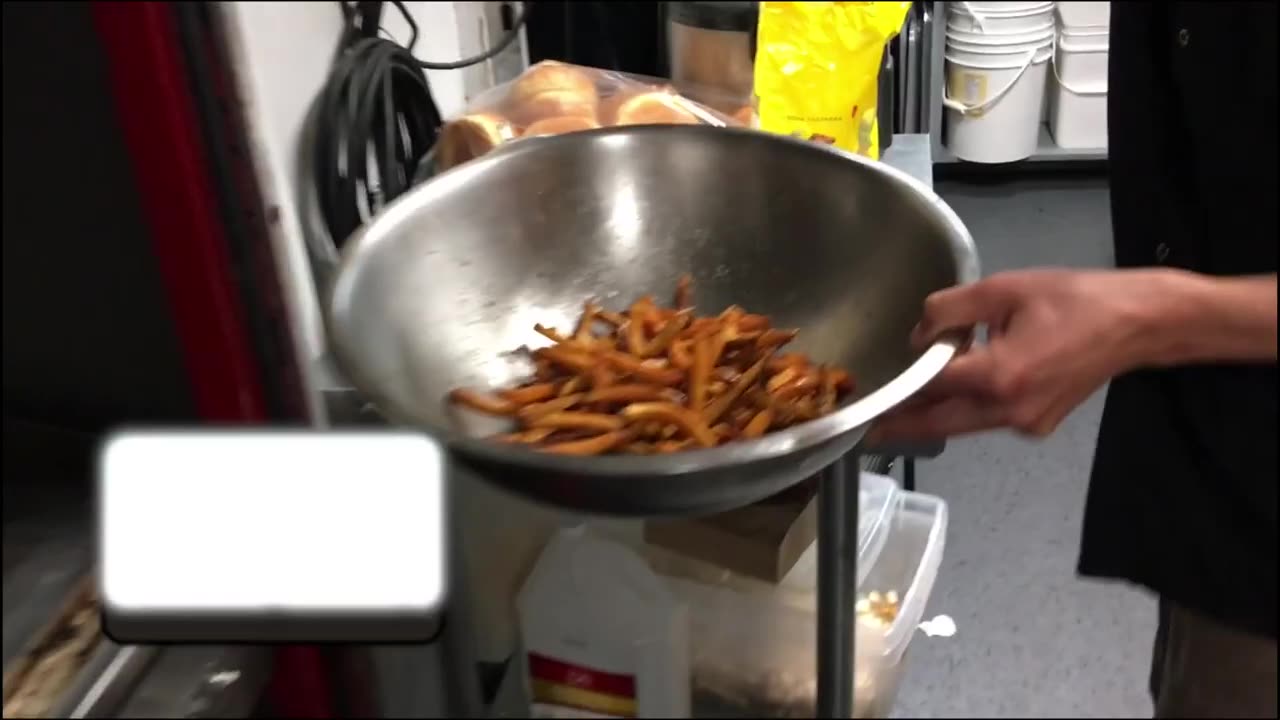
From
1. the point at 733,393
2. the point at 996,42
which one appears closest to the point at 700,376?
the point at 733,393

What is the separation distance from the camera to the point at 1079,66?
4.76ft

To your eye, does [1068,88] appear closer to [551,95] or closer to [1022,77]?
[1022,77]

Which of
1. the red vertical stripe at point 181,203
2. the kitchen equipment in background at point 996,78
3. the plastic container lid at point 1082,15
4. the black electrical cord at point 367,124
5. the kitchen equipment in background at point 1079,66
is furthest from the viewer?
the plastic container lid at point 1082,15

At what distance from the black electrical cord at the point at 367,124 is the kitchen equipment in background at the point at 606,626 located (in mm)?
233

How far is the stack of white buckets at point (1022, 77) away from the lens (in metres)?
Answer: 0.91

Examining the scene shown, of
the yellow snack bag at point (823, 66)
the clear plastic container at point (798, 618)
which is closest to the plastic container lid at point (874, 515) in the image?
the clear plastic container at point (798, 618)

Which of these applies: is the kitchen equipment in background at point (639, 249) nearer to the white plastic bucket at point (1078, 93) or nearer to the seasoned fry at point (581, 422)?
the seasoned fry at point (581, 422)

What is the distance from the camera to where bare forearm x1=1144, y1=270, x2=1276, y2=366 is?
41 centimetres

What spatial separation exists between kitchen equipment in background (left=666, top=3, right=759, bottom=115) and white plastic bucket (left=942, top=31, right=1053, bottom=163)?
16 cm

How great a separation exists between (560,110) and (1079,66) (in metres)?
0.87

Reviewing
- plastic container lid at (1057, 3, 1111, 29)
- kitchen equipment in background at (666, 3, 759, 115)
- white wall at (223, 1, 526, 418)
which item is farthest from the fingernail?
plastic container lid at (1057, 3, 1111, 29)

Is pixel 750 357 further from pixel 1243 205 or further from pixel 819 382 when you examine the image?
pixel 1243 205

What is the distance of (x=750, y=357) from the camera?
540mm
